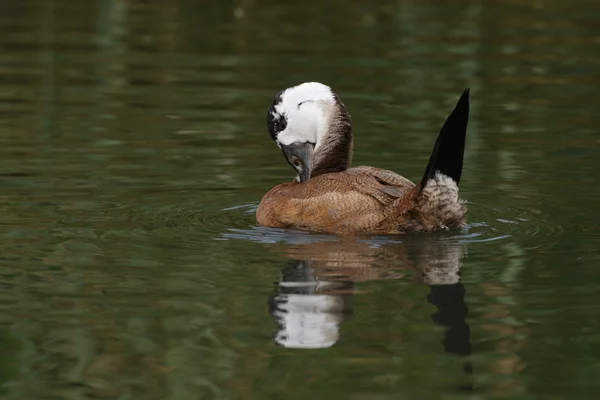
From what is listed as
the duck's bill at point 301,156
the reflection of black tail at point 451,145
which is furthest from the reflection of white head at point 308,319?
the duck's bill at point 301,156

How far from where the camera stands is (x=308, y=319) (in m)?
6.95

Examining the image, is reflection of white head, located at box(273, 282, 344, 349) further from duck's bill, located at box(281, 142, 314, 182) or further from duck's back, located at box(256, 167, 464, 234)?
duck's bill, located at box(281, 142, 314, 182)

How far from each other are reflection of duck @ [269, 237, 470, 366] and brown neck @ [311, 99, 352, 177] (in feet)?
3.83

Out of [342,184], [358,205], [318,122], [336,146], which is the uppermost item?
[318,122]

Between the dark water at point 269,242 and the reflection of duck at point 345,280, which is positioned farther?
the reflection of duck at point 345,280

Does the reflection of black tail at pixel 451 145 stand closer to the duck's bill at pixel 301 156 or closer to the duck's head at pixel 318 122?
the duck's head at pixel 318 122

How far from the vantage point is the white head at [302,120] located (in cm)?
966

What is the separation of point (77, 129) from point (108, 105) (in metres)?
1.47

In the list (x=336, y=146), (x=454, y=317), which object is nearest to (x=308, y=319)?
(x=454, y=317)

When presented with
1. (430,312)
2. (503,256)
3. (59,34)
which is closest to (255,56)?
(59,34)

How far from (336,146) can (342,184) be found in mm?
819

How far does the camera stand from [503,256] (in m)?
8.31

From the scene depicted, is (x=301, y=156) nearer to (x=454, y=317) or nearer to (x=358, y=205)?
(x=358, y=205)

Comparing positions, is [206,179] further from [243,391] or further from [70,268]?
[243,391]
